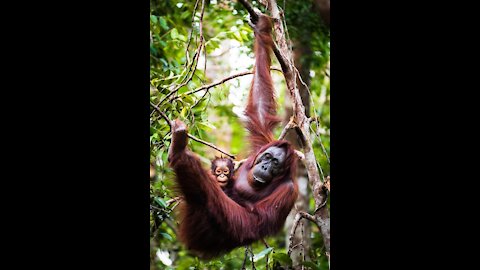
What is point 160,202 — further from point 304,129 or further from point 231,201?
point 304,129

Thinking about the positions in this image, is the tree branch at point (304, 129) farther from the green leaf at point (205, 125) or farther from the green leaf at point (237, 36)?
the green leaf at point (237, 36)

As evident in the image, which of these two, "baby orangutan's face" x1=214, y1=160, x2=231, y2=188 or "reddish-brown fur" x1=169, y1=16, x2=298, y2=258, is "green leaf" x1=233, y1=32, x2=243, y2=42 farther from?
"baby orangutan's face" x1=214, y1=160, x2=231, y2=188

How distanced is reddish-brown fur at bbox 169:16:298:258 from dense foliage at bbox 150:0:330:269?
0.10 metres

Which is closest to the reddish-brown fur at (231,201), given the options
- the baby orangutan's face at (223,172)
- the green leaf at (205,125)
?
the baby orangutan's face at (223,172)

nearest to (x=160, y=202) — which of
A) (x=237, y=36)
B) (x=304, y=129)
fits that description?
(x=304, y=129)

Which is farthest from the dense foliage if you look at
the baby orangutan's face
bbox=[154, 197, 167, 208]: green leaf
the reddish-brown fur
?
the baby orangutan's face

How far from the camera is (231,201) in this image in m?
2.79

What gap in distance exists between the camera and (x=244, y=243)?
2814 millimetres

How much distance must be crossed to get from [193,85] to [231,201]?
0.73 m

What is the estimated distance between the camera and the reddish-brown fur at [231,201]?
2.48 m

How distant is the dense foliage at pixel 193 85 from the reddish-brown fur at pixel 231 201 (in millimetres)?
103
